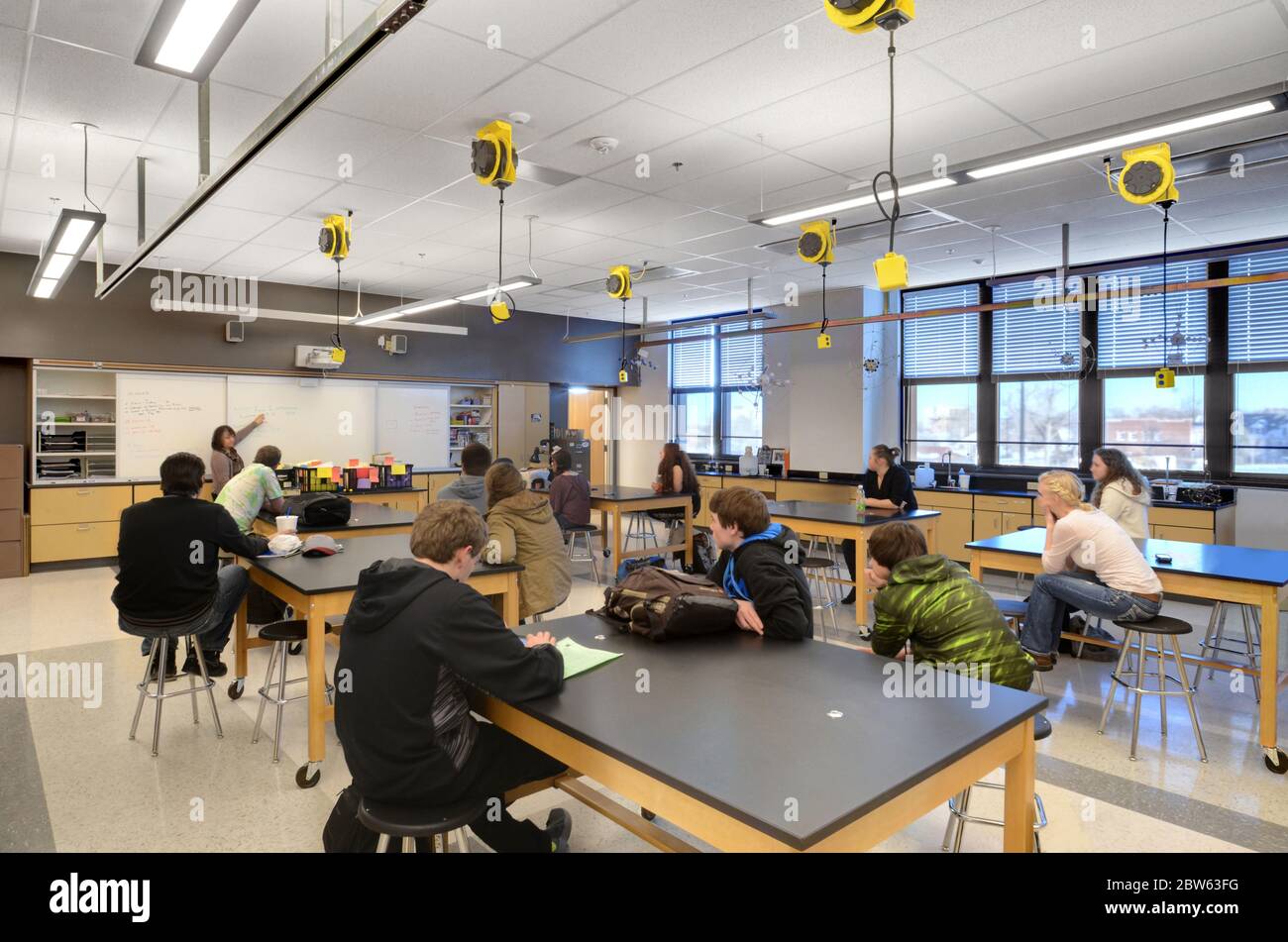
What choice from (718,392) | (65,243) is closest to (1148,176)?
(65,243)

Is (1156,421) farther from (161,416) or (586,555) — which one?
(161,416)

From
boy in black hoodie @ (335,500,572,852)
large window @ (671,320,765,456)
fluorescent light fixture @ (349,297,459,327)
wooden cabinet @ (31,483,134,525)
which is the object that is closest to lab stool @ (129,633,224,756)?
boy in black hoodie @ (335,500,572,852)

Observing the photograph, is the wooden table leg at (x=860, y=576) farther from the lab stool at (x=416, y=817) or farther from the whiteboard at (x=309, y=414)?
the whiteboard at (x=309, y=414)

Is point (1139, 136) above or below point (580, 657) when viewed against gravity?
above

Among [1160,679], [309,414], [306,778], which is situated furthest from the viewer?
[309,414]

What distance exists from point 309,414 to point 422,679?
819cm

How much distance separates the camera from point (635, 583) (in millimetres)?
2557

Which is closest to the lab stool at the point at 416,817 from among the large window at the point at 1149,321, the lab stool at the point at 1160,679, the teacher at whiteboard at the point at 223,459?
the lab stool at the point at 1160,679

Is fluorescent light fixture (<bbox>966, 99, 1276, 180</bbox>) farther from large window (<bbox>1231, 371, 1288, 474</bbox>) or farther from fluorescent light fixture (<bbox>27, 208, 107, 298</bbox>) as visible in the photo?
fluorescent light fixture (<bbox>27, 208, 107, 298</bbox>)

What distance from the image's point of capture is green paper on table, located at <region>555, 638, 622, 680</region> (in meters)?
2.07

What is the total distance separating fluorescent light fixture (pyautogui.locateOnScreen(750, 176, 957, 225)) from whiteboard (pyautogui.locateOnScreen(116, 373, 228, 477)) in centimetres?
685

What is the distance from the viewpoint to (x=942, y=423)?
29.2 ft

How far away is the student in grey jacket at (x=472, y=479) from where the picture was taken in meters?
5.73

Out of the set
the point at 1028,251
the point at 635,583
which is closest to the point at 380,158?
the point at 635,583
